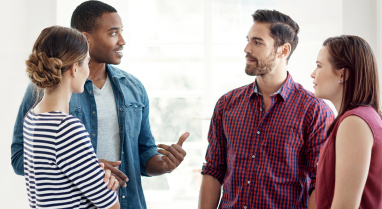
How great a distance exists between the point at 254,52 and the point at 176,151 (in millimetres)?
664

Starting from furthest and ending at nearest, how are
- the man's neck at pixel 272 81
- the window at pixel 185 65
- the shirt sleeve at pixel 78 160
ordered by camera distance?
the window at pixel 185 65 < the man's neck at pixel 272 81 < the shirt sleeve at pixel 78 160

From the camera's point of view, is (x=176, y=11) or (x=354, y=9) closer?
(x=354, y=9)

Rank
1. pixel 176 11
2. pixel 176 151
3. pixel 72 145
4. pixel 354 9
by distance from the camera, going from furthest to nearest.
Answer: pixel 176 11 → pixel 354 9 → pixel 176 151 → pixel 72 145

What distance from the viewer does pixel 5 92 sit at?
235 centimetres

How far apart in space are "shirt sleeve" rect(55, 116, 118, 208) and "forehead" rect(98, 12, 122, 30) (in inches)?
31.0

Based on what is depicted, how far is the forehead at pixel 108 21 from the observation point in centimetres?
163

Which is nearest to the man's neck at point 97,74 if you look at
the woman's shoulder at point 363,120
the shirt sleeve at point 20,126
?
the shirt sleeve at point 20,126

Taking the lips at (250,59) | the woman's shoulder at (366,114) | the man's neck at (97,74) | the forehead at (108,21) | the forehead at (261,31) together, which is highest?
the forehead at (108,21)

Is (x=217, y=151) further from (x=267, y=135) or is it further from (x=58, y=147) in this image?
(x=58, y=147)

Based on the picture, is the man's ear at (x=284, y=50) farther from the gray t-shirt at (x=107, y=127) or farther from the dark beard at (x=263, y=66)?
the gray t-shirt at (x=107, y=127)

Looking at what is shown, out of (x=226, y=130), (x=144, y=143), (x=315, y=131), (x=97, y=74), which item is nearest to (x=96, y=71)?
(x=97, y=74)

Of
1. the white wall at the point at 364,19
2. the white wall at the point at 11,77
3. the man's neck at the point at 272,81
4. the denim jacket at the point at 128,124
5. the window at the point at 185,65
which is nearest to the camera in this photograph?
the denim jacket at the point at 128,124

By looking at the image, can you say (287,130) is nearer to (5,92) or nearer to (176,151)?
(176,151)

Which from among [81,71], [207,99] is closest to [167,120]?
[207,99]
